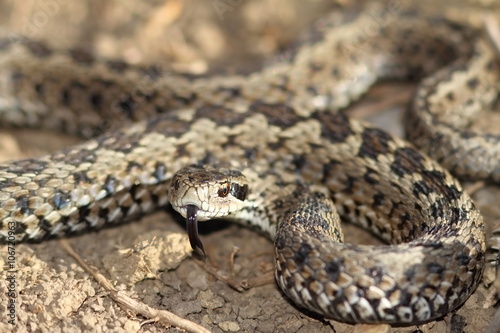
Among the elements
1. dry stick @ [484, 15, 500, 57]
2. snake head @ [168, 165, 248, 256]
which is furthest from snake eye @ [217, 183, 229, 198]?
dry stick @ [484, 15, 500, 57]

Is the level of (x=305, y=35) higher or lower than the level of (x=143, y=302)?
higher

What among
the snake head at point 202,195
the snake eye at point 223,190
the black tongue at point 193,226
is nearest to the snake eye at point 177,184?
the snake head at point 202,195

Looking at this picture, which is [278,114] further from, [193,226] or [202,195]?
[193,226]

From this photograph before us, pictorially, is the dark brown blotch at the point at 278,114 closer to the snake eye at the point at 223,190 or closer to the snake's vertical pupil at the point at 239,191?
the snake's vertical pupil at the point at 239,191

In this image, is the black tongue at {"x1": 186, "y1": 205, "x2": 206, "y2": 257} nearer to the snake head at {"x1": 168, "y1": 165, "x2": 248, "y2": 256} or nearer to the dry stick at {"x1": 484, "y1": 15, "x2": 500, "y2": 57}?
the snake head at {"x1": 168, "y1": 165, "x2": 248, "y2": 256}

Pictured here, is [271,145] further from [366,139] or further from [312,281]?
[312,281]

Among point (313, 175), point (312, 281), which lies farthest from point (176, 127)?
point (312, 281)
